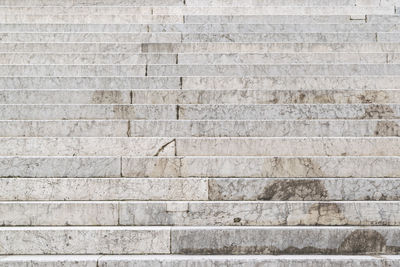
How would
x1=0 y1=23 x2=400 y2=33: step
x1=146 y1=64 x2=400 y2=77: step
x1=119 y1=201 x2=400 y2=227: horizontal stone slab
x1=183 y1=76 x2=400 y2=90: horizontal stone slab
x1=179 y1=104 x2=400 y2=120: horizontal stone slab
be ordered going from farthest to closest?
x1=0 y1=23 x2=400 y2=33: step, x1=146 y1=64 x2=400 y2=77: step, x1=183 y1=76 x2=400 y2=90: horizontal stone slab, x1=179 y1=104 x2=400 y2=120: horizontal stone slab, x1=119 y1=201 x2=400 y2=227: horizontal stone slab

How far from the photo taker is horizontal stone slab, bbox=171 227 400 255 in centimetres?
319

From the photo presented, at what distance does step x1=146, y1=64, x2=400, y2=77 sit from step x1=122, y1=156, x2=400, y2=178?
1.74 m

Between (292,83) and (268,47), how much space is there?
1.04 m

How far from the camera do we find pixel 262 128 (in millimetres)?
4176

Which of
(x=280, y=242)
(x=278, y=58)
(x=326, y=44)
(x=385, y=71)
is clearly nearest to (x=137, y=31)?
(x=278, y=58)

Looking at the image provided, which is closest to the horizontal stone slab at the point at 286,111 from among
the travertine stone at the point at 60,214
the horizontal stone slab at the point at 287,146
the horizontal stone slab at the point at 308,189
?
the horizontal stone slab at the point at 287,146

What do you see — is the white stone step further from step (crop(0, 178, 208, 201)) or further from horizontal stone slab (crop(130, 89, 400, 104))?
horizontal stone slab (crop(130, 89, 400, 104))

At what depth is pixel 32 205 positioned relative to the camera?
342 cm

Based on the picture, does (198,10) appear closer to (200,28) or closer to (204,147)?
(200,28)

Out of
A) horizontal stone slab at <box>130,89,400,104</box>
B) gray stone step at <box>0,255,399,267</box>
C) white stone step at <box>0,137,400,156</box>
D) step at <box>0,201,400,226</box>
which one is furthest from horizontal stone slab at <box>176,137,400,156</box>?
gray stone step at <box>0,255,399,267</box>

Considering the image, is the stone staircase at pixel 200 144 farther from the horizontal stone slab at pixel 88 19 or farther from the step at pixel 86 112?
the horizontal stone slab at pixel 88 19

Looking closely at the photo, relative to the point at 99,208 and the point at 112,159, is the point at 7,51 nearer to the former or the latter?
the point at 112,159

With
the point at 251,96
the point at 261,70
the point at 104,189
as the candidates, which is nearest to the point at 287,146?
the point at 251,96

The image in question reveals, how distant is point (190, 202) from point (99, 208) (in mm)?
758
